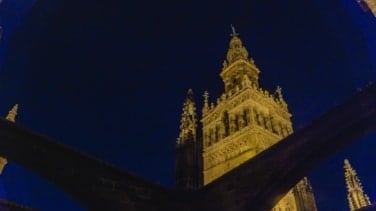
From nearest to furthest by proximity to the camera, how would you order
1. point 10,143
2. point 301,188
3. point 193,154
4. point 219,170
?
point 10,143 → point 193,154 → point 301,188 → point 219,170

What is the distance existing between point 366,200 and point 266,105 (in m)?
10.6

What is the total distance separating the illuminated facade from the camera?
2561 cm

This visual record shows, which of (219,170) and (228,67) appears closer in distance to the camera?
(219,170)

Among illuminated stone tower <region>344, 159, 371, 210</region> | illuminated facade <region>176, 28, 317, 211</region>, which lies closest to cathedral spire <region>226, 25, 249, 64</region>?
illuminated facade <region>176, 28, 317, 211</region>

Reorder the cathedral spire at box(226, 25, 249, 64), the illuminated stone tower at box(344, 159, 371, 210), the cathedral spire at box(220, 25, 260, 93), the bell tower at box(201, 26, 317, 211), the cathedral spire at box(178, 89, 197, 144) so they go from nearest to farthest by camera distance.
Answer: the cathedral spire at box(178, 89, 197, 144) < the illuminated stone tower at box(344, 159, 371, 210) < the bell tower at box(201, 26, 317, 211) < the cathedral spire at box(220, 25, 260, 93) < the cathedral spire at box(226, 25, 249, 64)

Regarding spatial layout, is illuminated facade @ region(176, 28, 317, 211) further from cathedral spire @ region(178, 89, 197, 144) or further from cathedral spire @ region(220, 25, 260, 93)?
cathedral spire @ region(178, 89, 197, 144)

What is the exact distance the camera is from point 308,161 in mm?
9453

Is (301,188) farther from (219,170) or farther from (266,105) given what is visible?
(266,105)

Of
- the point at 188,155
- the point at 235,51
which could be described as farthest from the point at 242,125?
the point at 188,155

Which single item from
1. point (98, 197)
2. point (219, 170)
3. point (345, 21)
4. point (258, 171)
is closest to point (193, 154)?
point (258, 171)

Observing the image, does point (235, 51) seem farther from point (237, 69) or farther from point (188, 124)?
point (188, 124)

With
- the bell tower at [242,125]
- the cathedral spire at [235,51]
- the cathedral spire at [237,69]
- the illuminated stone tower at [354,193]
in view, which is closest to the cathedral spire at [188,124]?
the bell tower at [242,125]

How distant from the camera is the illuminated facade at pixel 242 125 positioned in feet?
84.0

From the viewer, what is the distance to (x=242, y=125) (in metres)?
28.3
